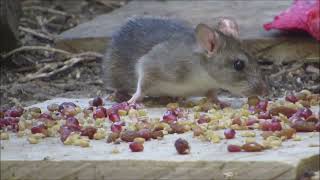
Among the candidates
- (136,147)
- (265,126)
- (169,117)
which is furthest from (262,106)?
(136,147)

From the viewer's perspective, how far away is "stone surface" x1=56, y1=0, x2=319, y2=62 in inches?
309

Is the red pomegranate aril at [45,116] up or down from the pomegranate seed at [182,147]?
down

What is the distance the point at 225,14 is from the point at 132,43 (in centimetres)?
283

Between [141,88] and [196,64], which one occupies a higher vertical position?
[196,64]

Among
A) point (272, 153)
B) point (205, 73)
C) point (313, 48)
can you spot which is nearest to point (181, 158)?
point (272, 153)

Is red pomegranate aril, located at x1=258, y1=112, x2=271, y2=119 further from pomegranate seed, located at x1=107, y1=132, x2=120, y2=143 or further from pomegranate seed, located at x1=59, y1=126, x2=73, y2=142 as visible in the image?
pomegranate seed, located at x1=59, y1=126, x2=73, y2=142

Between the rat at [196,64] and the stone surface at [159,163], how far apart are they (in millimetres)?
1548

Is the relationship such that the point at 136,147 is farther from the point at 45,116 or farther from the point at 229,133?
the point at 45,116

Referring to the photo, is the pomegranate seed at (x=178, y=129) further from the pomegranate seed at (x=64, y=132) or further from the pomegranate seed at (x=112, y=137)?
the pomegranate seed at (x=64, y=132)

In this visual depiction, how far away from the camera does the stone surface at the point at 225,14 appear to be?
25.7 ft

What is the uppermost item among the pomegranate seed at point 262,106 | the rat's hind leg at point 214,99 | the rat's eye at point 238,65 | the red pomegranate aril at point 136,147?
the rat's eye at point 238,65

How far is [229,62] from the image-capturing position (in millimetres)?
5797

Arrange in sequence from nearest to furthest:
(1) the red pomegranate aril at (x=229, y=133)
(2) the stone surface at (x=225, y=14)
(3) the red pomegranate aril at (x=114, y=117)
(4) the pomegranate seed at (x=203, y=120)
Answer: (1) the red pomegranate aril at (x=229, y=133) < (4) the pomegranate seed at (x=203, y=120) < (3) the red pomegranate aril at (x=114, y=117) < (2) the stone surface at (x=225, y=14)

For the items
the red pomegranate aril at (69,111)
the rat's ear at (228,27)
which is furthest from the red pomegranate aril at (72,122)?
the rat's ear at (228,27)
